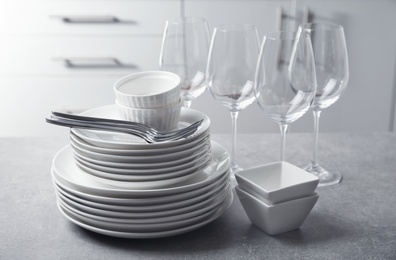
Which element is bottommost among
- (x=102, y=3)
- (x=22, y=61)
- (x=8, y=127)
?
(x=8, y=127)

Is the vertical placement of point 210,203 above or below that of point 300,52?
below

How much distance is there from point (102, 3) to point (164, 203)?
170 centimetres

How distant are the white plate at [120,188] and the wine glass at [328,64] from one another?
206 mm

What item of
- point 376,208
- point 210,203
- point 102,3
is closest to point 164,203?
point 210,203

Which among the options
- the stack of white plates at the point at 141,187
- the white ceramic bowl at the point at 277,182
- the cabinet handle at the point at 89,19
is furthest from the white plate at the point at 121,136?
the cabinet handle at the point at 89,19

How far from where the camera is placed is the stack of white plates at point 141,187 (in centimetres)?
89

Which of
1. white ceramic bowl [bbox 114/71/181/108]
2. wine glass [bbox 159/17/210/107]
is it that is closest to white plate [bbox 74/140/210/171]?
white ceramic bowl [bbox 114/71/181/108]

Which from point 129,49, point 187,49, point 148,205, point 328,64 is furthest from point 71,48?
point 148,205

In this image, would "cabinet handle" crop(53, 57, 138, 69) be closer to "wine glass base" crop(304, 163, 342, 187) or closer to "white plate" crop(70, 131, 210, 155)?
"wine glass base" crop(304, 163, 342, 187)

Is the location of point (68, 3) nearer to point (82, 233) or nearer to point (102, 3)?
point (102, 3)

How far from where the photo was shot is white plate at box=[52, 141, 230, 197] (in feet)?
2.90

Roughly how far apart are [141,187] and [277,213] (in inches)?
8.0

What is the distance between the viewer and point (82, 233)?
92 centimetres

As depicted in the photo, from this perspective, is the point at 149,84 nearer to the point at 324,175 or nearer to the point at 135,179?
the point at 135,179
